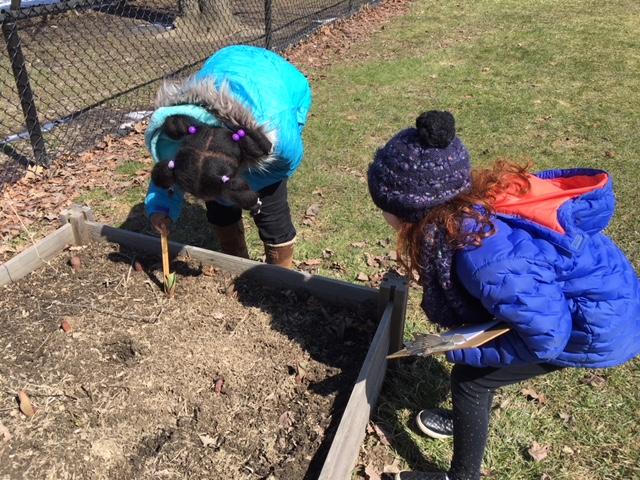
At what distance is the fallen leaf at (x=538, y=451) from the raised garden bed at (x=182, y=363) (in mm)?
705

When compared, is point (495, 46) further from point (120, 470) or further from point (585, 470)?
point (120, 470)

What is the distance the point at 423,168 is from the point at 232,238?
6.48ft

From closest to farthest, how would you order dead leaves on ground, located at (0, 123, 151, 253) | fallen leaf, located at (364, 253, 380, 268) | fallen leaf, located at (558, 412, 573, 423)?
fallen leaf, located at (558, 412, 573, 423) < fallen leaf, located at (364, 253, 380, 268) < dead leaves on ground, located at (0, 123, 151, 253)

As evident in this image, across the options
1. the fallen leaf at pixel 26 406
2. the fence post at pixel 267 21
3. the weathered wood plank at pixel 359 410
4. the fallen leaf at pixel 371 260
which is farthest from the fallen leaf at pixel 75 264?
the fence post at pixel 267 21

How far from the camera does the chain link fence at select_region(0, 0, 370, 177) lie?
4938 mm

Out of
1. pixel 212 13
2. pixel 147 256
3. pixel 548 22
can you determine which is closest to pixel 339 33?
pixel 212 13

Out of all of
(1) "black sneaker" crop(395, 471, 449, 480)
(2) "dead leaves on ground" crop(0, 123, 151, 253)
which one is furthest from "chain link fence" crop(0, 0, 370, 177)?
(1) "black sneaker" crop(395, 471, 449, 480)

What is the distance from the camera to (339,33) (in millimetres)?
8680

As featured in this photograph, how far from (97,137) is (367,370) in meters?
4.37

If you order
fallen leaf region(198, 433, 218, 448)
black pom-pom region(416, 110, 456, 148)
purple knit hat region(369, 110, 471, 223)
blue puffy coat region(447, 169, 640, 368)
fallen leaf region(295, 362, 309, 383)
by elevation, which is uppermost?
black pom-pom region(416, 110, 456, 148)

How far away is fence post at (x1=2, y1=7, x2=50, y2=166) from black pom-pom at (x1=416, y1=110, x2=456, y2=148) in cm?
407

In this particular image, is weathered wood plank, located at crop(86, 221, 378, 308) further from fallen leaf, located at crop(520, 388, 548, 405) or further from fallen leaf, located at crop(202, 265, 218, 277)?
fallen leaf, located at crop(520, 388, 548, 405)

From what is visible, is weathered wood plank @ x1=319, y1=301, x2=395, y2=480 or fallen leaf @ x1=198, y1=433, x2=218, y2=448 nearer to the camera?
weathered wood plank @ x1=319, y1=301, x2=395, y2=480

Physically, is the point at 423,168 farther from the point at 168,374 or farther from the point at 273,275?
the point at 168,374
